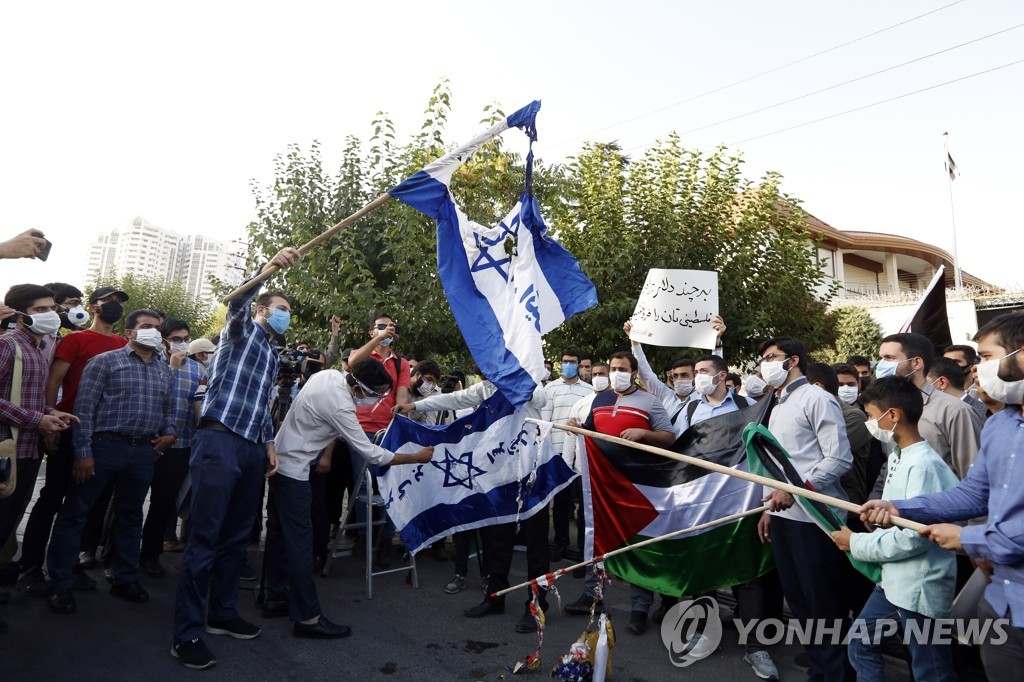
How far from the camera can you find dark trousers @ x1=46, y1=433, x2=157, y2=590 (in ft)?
15.5

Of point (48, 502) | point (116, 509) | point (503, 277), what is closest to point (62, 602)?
point (116, 509)

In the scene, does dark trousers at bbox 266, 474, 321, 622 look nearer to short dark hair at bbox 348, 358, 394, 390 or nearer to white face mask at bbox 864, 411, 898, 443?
short dark hair at bbox 348, 358, 394, 390

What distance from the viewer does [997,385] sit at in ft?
8.86

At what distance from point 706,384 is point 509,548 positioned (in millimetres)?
2095

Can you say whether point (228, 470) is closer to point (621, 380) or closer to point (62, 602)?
point (62, 602)

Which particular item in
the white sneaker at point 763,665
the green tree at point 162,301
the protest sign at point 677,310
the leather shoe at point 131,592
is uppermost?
the green tree at point 162,301

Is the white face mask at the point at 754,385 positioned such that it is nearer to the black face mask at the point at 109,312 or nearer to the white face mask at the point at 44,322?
the black face mask at the point at 109,312

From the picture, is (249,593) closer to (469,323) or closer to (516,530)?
(516,530)

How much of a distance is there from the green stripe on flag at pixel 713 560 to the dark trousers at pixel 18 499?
4.40 meters

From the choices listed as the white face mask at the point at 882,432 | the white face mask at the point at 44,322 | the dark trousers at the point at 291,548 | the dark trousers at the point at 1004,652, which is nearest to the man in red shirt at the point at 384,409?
the dark trousers at the point at 291,548

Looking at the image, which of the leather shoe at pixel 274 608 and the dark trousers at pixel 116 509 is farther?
the leather shoe at pixel 274 608

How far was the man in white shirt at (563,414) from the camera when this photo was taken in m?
6.84

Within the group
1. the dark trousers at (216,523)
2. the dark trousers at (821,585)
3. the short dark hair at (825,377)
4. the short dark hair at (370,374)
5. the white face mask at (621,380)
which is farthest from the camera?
the white face mask at (621,380)

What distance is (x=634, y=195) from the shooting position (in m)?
11.6
